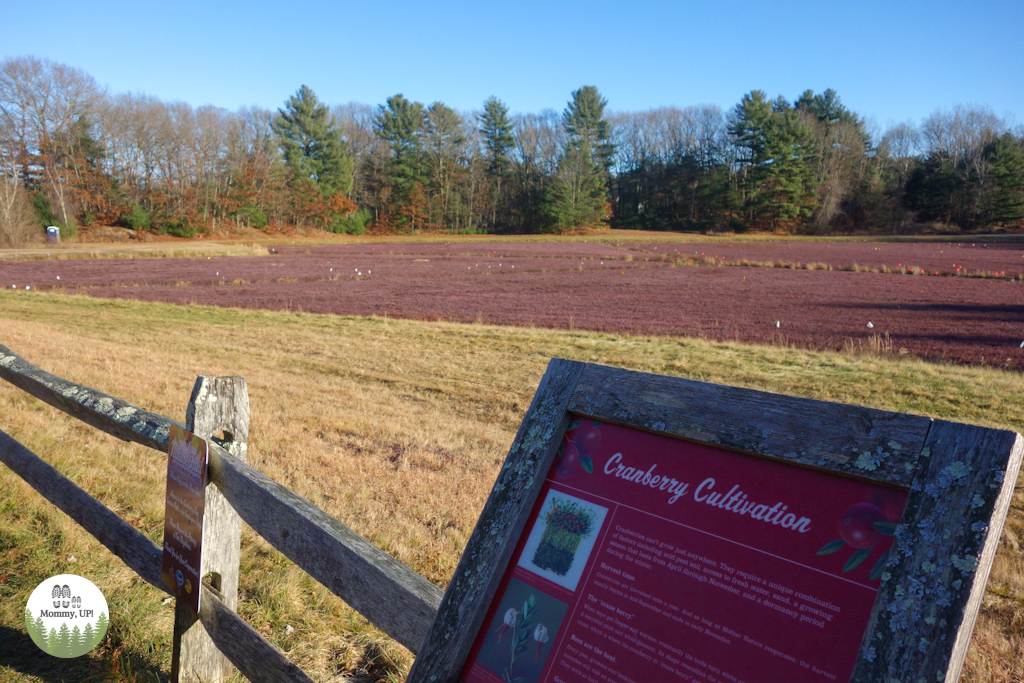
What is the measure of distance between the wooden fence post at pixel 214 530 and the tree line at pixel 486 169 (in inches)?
2527

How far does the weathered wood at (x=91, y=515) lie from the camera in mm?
3127

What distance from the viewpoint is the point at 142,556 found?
3.14 metres

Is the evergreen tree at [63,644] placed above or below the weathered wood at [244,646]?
below

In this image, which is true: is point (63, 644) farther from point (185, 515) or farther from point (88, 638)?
point (185, 515)

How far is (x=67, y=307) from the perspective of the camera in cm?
1900

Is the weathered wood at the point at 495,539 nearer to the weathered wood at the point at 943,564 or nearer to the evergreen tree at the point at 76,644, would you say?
the weathered wood at the point at 943,564

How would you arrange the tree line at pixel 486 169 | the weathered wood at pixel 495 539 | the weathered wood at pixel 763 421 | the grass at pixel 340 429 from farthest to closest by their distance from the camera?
the tree line at pixel 486 169
the grass at pixel 340 429
the weathered wood at pixel 495 539
the weathered wood at pixel 763 421

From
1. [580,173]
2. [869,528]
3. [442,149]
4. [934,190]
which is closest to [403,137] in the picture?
Answer: [442,149]

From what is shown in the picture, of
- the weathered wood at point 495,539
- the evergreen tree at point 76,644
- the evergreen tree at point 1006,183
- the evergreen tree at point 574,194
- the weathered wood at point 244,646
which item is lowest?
the evergreen tree at point 76,644

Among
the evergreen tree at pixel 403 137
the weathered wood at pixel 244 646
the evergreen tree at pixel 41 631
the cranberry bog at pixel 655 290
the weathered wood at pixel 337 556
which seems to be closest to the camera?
the weathered wood at pixel 337 556

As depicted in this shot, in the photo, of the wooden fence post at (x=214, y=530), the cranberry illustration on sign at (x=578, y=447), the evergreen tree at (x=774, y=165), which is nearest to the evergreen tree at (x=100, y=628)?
the wooden fence post at (x=214, y=530)

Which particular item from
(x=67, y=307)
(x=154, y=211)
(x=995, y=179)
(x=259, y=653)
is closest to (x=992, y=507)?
(x=259, y=653)

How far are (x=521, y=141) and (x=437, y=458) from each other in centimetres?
8511

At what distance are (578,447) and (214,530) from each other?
5.76 ft
